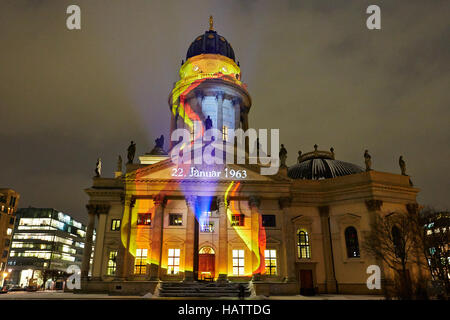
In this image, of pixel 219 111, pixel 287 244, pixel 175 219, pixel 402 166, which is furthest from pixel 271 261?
pixel 219 111

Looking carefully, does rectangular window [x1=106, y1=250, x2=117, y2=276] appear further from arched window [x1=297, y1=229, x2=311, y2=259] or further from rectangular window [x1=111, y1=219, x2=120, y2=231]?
arched window [x1=297, y1=229, x2=311, y2=259]

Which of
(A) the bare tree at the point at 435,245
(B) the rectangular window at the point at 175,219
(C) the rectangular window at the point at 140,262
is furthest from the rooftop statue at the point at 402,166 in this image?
(C) the rectangular window at the point at 140,262

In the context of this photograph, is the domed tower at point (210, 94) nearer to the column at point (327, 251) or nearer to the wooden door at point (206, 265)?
the column at point (327, 251)

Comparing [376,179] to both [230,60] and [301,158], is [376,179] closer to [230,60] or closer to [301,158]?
[301,158]

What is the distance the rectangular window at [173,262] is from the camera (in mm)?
33469

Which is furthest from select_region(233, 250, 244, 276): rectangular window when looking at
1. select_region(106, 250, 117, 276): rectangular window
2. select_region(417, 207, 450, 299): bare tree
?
select_region(417, 207, 450, 299): bare tree

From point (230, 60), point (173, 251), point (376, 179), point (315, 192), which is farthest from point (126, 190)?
point (230, 60)

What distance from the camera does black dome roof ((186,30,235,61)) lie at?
2211 inches

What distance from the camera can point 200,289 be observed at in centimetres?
2845

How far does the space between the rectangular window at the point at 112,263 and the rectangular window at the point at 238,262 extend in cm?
1273

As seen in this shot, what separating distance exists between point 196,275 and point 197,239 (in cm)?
360

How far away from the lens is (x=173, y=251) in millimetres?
34125

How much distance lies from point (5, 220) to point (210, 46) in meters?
70.5

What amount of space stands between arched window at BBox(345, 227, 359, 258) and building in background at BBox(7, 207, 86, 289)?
92208 mm
